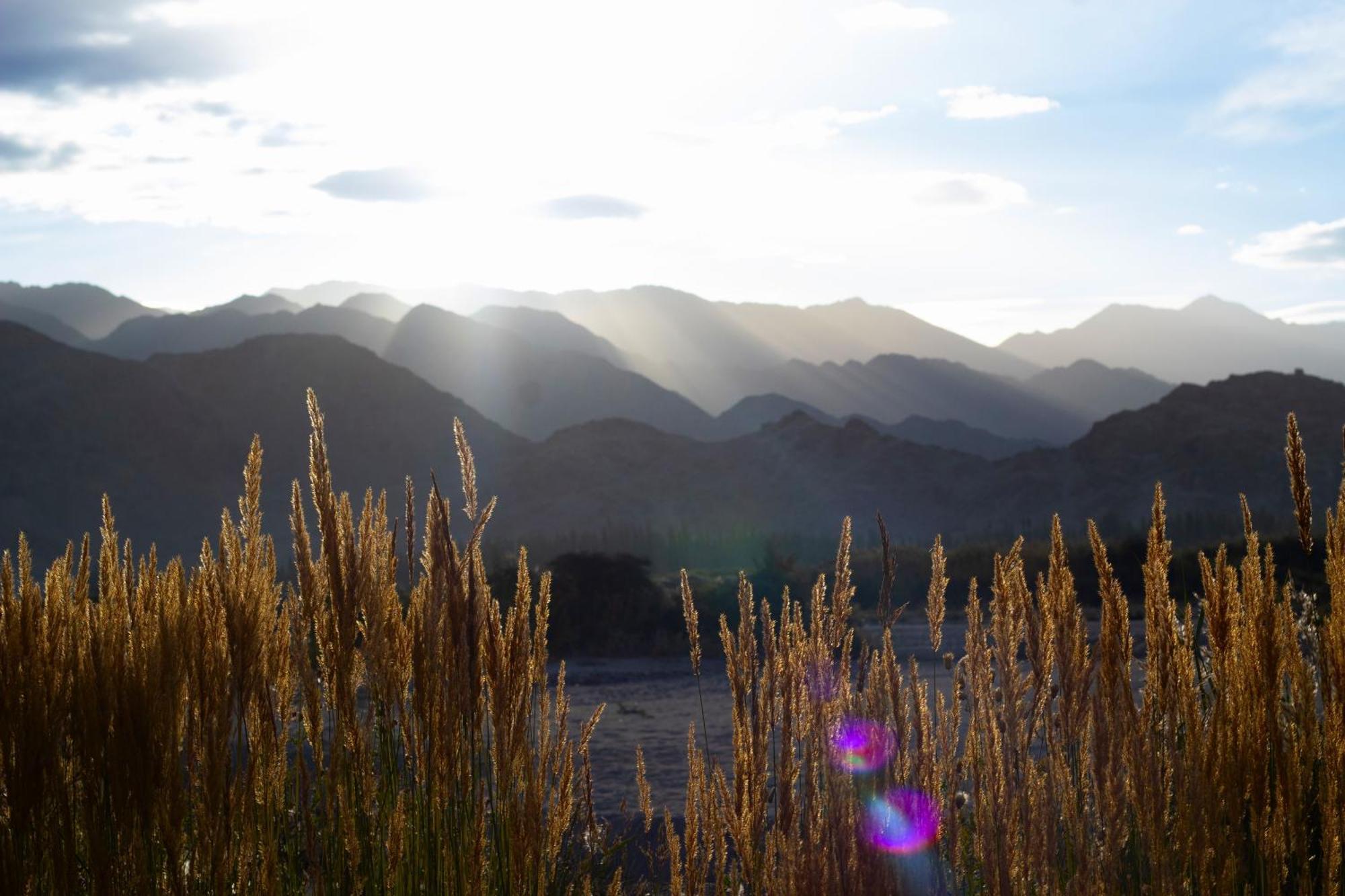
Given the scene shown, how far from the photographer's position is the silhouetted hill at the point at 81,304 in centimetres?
9100

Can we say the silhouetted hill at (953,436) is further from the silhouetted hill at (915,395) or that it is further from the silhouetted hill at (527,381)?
the silhouetted hill at (915,395)

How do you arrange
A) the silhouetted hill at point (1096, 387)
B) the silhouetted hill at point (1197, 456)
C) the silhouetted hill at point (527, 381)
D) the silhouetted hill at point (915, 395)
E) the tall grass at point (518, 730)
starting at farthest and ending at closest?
the silhouetted hill at point (1096, 387), the silhouetted hill at point (915, 395), the silhouetted hill at point (527, 381), the silhouetted hill at point (1197, 456), the tall grass at point (518, 730)

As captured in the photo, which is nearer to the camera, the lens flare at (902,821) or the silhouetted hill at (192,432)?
the lens flare at (902,821)

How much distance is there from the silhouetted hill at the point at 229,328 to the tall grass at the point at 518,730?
81.4 meters

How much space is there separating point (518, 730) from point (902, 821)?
0.71 metres

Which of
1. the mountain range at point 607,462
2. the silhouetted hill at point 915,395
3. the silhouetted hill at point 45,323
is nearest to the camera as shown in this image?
the mountain range at point 607,462

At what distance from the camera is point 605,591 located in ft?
49.1

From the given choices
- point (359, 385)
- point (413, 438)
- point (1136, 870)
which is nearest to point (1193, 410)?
point (413, 438)

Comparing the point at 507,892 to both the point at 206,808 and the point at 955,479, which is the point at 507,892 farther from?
the point at 955,479

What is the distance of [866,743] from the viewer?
2.25m

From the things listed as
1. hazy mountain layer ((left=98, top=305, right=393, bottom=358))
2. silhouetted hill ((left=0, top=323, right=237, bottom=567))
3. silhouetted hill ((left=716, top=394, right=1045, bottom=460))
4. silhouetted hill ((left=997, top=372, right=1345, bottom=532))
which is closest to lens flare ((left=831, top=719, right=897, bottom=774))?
silhouetted hill ((left=997, top=372, right=1345, bottom=532))

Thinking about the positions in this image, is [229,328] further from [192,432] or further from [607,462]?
[607,462]

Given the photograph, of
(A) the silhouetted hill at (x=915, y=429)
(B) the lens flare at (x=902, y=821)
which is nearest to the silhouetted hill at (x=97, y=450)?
(A) the silhouetted hill at (x=915, y=429)

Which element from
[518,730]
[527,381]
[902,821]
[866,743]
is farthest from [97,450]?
[902,821]
